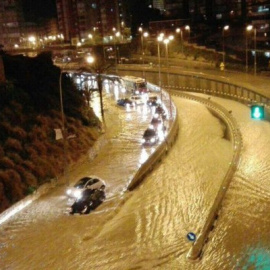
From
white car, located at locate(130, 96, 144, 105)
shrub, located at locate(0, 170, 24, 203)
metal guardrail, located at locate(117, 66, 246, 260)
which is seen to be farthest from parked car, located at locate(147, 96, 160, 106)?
shrub, located at locate(0, 170, 24, 203)

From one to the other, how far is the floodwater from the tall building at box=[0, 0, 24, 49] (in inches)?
4785

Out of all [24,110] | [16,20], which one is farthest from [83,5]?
[24,110]

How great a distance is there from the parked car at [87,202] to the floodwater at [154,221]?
1.39 feet

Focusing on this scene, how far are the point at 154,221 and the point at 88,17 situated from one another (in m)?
116

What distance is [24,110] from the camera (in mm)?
33062

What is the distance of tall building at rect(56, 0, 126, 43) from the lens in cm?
12688

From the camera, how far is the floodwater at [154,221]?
18.5 meters

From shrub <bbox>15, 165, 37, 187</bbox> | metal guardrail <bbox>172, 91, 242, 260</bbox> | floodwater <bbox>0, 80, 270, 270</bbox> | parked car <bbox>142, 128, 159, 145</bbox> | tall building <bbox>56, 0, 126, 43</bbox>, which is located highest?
tall building <bbox>56, 0, 126, 43</bbox>

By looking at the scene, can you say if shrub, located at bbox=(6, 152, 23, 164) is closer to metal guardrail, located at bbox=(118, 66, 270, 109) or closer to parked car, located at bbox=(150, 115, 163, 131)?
parked car, located at bbox=(150, 115, 163, 131)

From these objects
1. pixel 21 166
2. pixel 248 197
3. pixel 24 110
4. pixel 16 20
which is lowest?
pixel 248 197

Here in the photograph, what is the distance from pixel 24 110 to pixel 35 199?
9.53 meters

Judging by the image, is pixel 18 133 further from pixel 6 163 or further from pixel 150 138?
pixel 150 138

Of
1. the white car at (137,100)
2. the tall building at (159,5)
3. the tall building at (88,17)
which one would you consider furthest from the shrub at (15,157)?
the tall building at (159,5)

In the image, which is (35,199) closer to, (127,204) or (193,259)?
(127,204)
